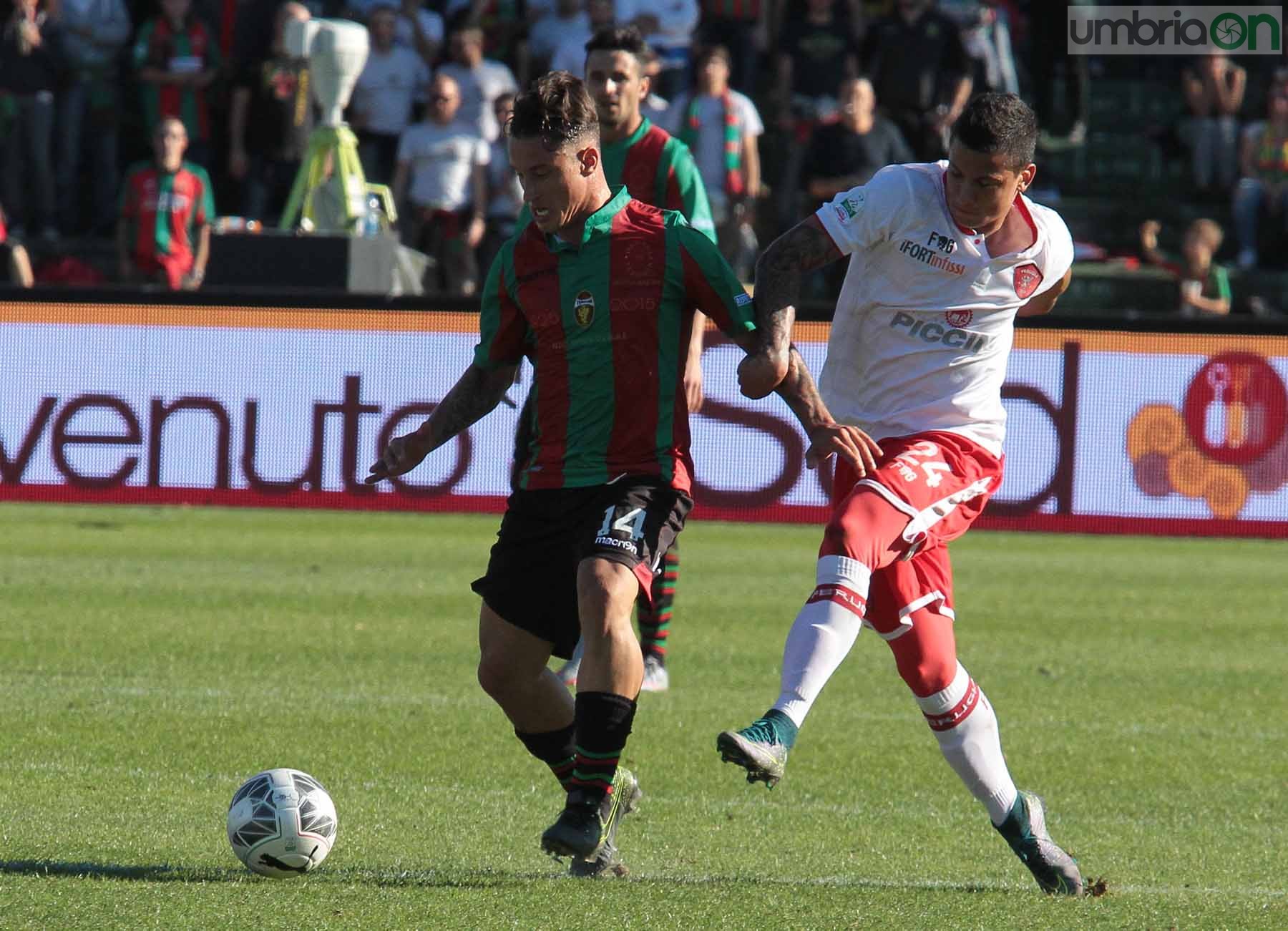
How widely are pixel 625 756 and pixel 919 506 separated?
239 cm

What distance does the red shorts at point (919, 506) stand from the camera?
516 centimetres

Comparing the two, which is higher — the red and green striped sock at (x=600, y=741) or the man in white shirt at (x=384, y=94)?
the man in white shirt at (x=384, y=94)

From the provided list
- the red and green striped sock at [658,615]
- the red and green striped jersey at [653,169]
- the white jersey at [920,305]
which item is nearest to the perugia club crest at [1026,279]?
the white jersey at [920,305]

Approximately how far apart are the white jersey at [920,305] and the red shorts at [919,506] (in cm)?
10

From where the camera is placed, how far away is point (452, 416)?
5469 millimetres

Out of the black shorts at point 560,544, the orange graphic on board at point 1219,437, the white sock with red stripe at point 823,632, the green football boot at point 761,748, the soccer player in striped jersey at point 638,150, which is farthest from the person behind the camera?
the orange graphic on board at point 1219,437

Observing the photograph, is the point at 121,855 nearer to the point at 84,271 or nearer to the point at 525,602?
the point at 525,602

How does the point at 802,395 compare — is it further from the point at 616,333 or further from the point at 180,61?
the point at 180,61

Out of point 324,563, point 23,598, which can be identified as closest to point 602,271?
point 23,598

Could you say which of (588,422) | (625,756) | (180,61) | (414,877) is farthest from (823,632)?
(180,61)

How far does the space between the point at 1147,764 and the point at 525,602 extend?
3.28 metres

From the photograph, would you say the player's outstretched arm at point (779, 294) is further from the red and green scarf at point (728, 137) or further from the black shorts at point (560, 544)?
the red and green scarf at point (728, 137)

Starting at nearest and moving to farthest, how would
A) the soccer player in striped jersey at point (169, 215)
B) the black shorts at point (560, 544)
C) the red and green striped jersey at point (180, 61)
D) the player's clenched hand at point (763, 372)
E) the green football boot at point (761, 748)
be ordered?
the green football boot at point (761, 748) → the player's clenched hand at point (763, 372) → the black shorts at point (560, 544) → the soccer player in striped jersey at point (169, 215) → the red and green striped jersey at point (180, 61)

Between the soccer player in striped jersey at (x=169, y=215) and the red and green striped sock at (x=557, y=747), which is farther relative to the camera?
the soccer player in striped jersey at (x=169, y=215)
